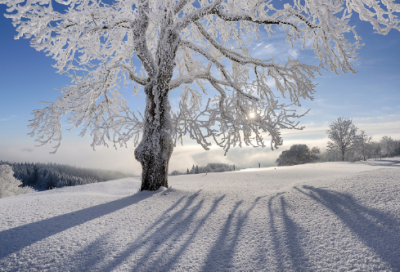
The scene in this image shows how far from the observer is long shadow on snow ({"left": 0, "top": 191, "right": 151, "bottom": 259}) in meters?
2.81

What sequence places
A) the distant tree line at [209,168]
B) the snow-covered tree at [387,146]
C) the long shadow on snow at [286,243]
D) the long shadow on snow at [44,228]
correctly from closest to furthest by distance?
the long shadow on snow at [286,243], the long shadow on snow at [44,228], the distant tree line at [209,168], the snow-covered tree at [387,146]

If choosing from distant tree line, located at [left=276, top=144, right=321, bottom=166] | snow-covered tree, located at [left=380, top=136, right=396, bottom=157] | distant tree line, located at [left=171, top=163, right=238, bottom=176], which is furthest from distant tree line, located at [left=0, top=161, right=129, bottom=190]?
snow-covered tree, located at [left=380, top=136, right=396, bottom=157]

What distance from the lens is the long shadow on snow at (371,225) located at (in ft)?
7.36

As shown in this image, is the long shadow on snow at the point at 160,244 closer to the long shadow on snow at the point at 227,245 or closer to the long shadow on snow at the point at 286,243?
the long shadow on snow at the point at 227,245

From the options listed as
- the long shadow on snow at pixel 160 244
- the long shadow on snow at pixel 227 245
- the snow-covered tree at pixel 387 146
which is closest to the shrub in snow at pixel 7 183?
the long shadow on snow at pixel 160 244

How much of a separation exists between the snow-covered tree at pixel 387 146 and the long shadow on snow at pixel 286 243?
46.6m

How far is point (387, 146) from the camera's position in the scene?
38250 millimetres

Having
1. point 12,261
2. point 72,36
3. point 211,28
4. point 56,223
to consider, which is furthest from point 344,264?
point 211,28

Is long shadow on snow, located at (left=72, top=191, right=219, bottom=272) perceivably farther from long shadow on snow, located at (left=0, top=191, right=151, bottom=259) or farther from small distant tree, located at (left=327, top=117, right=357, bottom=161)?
small distant tree, located at (left=327, top=117, right=357, bottom=161)

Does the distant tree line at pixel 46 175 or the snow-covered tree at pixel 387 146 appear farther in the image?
the snow-covered tree at pixel 387 146

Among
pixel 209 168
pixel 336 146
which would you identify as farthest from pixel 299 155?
pixel 209 168

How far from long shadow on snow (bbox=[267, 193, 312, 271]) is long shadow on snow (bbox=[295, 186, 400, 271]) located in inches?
28.2

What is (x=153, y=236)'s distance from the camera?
9.93 ft

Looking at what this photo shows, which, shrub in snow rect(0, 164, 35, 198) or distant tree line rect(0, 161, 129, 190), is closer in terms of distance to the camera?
shrub in snow rect(0, 164, 35, 198)
